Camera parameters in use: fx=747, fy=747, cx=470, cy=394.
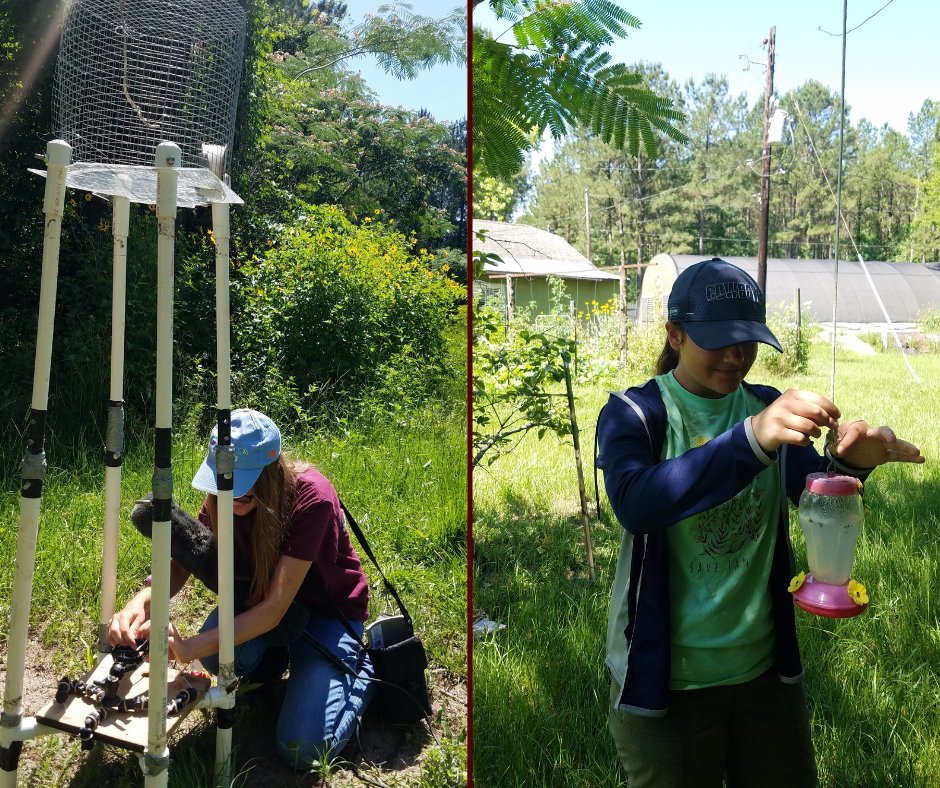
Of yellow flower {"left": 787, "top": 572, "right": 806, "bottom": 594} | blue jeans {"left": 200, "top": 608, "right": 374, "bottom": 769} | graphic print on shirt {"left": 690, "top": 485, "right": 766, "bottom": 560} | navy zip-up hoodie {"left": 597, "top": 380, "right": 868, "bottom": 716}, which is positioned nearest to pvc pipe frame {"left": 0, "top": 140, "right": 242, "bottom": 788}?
blue jeans {"left": 200, "top": 608, "right": 374, "bottom": 769}

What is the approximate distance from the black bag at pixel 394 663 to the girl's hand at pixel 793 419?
769mm

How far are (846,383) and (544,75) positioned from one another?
3.17 feet

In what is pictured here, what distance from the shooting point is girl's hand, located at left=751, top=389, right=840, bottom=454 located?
28.6 inches

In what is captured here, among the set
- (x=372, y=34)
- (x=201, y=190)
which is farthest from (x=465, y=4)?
(x=201, y=190)

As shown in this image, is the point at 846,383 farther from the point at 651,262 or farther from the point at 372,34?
the point at 372,34

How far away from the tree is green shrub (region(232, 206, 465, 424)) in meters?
0.33

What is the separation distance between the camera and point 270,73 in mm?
1116

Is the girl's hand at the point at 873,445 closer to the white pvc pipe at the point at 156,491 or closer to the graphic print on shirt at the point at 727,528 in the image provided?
the graphic print on shirt at the point at 727,528

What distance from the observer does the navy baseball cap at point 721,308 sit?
90 centimetres

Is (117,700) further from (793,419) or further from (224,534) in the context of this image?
(793,419)

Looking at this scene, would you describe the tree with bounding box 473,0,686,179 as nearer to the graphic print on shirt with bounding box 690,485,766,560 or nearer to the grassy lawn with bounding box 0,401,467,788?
the grassy lawn with bounding box 0,401,467,788

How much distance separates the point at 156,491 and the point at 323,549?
0.45 m

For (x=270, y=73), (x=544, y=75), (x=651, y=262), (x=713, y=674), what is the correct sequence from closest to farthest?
(x=713, y=674) < (x=270, y=73) < (x=544, y=75) < (x=651, y=262)

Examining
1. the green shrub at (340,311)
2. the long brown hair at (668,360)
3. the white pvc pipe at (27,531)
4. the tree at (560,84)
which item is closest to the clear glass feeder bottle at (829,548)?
the long brown hair at (668,360)
